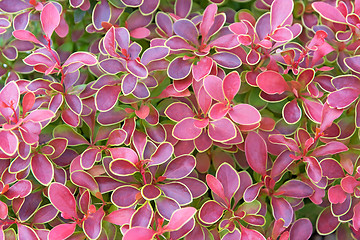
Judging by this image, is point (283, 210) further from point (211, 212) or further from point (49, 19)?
point (49, 19)

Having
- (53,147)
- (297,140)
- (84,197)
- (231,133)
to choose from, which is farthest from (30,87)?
(297,140)

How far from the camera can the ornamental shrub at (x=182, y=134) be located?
0.75 meters

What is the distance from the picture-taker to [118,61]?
84 centimetres

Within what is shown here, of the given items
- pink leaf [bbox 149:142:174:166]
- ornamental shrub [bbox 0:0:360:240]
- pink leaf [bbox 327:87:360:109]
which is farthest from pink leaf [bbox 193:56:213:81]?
pink leaf [bbox 327:87:360:109]

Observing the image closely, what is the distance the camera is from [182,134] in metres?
0.76

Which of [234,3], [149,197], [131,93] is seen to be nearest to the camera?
[149,197]

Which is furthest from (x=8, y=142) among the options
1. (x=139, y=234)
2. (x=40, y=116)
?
(x=139, y=234)

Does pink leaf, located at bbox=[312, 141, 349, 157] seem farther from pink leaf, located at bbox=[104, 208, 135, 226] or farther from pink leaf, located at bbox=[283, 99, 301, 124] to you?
pink leaf, located at bbox=[104, 208, 135, 226]

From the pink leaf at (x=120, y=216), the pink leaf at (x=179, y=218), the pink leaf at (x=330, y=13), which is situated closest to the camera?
the pink leaf at (x=179, y=218)

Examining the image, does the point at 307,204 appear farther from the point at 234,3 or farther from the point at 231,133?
the point at 234,3

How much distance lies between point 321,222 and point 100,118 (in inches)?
21.0

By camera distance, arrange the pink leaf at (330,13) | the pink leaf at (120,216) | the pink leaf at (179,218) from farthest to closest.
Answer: the pink leaf at (330,13) → the pink leaf at (120,216) → the pink leaf at (179,218)

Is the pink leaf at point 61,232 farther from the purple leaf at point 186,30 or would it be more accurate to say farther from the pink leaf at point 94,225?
the purple leaf at point 186,30

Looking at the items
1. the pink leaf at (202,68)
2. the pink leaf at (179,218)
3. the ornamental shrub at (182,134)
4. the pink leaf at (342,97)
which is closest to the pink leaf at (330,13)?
the ornamental shrub at (182,134)
